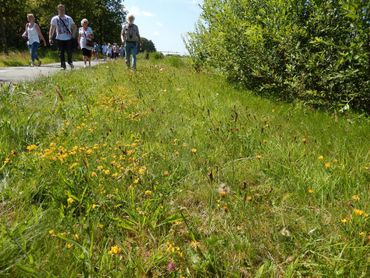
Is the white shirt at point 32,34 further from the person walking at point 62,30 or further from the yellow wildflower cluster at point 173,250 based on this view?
the yellow wildflower cluster at point 173,250

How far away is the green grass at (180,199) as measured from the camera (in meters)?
1.88

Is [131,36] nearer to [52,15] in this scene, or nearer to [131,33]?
[131,33]

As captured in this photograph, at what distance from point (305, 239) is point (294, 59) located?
4.37 metres

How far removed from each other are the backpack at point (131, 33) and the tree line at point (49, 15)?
1779 centimetres

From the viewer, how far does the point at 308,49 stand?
224 inches

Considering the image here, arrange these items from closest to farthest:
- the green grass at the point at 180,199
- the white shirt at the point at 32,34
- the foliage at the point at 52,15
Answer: the green grass at the point at 180,199, the white shirt at the point at 32,34, the foliage at the point at 52,15

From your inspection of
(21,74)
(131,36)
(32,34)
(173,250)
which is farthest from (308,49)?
(32,34)

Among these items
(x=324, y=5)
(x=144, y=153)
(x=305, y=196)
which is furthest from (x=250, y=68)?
(x=305, y=196)

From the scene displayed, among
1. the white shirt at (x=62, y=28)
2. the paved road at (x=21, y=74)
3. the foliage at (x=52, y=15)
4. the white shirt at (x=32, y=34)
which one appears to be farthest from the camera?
the foliage at (x=52, y=15)

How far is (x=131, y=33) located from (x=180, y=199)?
9864 millimetres

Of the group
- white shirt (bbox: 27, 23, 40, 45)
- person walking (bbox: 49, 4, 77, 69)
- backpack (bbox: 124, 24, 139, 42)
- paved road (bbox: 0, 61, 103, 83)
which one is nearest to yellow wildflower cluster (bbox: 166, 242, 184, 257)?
paved road (bbox: 0, 61, 103, 83)

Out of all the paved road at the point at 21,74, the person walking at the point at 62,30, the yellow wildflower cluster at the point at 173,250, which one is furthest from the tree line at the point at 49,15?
the yellow wildflower cluster at the point at 173,250

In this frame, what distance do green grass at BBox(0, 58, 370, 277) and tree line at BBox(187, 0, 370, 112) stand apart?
107cm

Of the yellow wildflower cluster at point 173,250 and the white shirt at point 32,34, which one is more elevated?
the white shirt at point 32,34
